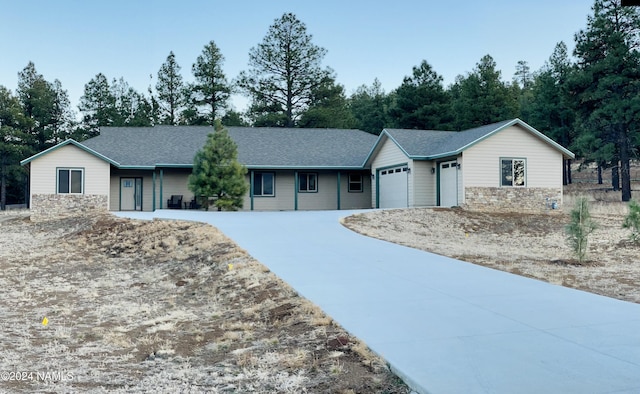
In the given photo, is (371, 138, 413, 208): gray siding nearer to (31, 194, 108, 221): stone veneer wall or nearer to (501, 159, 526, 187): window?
(501, 159, 526, 187): window

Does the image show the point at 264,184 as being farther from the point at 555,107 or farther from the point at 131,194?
the point at 555,107

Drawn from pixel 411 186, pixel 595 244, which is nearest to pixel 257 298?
pixel 595 244

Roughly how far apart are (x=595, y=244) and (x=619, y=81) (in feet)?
70.2

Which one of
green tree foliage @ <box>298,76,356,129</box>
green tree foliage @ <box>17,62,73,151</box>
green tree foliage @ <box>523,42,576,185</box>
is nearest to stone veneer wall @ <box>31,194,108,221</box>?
green tree foliage @ <box>17,62,73,151</box>

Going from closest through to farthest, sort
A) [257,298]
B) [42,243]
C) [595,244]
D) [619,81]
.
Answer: [257,298] < [595,244] < [42,243] < [619,81]

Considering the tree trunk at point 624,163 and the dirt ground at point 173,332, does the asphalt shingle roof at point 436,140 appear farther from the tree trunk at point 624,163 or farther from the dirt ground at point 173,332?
the tree trunk at point 624,163

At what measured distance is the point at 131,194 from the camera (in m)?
26.2

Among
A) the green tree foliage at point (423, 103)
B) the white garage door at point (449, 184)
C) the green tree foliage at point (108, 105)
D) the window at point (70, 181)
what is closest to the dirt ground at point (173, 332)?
the window at point (70, 181)

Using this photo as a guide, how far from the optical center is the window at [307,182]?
27.6 metres

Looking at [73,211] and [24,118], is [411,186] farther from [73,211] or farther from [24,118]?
[24,118]

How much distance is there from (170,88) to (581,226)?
37.7m

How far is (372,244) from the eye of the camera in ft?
40.3

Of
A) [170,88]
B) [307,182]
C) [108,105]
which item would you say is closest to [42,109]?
[108,105]

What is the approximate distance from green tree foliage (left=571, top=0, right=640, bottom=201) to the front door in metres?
28.2
